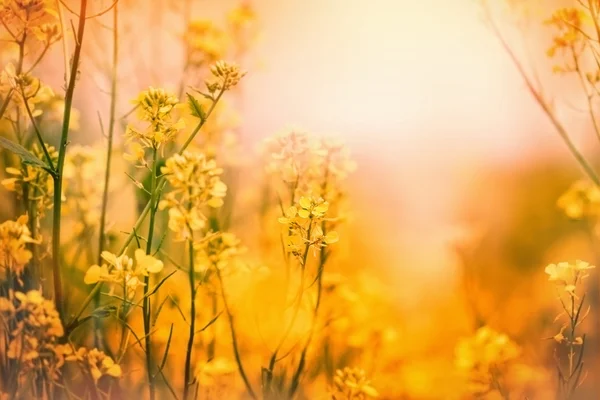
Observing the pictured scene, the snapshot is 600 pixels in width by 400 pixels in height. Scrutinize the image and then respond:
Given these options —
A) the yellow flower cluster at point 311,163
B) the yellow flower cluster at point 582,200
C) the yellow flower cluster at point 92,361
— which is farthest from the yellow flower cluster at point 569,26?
the yellow flower cluster at point 92,361

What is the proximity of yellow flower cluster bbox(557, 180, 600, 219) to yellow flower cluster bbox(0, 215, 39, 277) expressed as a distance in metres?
0.72

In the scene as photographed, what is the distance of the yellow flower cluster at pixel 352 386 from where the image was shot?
734 mm

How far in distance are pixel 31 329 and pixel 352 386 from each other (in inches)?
15.4

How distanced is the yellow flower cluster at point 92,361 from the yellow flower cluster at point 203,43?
42 cm

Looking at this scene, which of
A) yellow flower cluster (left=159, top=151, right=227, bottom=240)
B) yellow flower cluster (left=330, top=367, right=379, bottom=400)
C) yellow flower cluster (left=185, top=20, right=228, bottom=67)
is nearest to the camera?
yellow flower cluster (left=159, top=151, right=227, bottom=240)

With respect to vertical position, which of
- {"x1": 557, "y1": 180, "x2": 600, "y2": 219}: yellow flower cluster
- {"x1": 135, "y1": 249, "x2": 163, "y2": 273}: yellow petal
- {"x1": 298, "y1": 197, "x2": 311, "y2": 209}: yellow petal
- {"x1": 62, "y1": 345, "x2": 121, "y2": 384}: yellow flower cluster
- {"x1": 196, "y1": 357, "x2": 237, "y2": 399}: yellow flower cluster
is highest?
{"x1": 557, "y1": 180, "x2": 600, "y2": 219}: yellow flower cluster

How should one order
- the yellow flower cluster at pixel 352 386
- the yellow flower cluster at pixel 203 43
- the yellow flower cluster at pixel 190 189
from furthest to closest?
the yellow flower cluster at pixel 203 43
the yellow flower cluster at pixel 352 386
the yellow flower cluster at pixel 190 189

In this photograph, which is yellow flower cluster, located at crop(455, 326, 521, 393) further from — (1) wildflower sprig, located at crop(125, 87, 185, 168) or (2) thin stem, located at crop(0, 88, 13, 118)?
(2) thin stem, located at crop(0, 88, 13, 118)

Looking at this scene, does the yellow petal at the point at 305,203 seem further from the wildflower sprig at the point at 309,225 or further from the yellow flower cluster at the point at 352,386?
the yellow flower cluster at the point at 352,386

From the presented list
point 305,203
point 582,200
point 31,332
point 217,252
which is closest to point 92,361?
point 31,332

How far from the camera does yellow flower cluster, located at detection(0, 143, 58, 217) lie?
74cm


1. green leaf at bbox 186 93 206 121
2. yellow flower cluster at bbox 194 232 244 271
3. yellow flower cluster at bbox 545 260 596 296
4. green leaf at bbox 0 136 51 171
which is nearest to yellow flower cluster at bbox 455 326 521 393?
yellow flower cluster at bbox 545 260 596 296

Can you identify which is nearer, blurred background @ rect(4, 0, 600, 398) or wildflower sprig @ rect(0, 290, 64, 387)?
wildflower sprig @ rect(0, 290, 64, 387)

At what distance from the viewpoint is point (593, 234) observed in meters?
0.94
